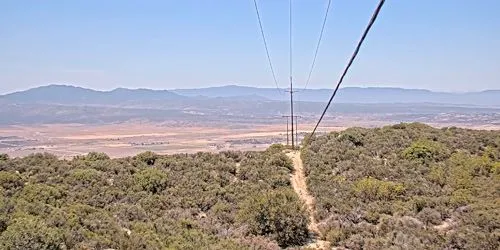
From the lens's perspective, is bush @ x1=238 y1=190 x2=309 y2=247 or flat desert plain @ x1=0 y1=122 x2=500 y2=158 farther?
flat desert plain @ x1=0 y1=122 x2=500 y2=158

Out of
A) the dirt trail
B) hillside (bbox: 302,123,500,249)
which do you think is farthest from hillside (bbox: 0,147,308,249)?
hillside (bbox: 302,123,500,249)

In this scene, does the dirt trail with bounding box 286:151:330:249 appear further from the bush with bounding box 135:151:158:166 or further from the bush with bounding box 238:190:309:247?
the bush with bounding box 135:151:158:166

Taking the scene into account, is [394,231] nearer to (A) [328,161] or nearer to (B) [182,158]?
(A) [328,161]

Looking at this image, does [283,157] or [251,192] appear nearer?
[251,192]

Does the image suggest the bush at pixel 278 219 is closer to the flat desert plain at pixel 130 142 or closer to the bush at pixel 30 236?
the bush at pixel 30 236

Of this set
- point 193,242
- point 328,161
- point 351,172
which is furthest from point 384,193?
point 193,242

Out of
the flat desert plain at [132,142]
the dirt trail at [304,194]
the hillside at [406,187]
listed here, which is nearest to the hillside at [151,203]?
the dirt trail at [304,194]
